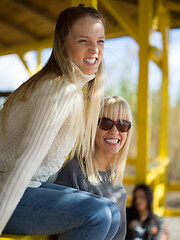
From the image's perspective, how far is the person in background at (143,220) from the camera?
3.21 metres

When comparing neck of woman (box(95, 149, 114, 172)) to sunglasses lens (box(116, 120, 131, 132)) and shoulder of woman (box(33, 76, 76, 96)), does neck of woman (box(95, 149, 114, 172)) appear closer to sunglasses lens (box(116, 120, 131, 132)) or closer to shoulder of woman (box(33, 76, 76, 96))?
sunglasses lens (box(116, 120, 131, 132))

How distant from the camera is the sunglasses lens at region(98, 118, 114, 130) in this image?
5.62ft

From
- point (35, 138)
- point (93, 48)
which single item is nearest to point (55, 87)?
point (35, 138)

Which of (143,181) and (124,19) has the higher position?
(124,19)

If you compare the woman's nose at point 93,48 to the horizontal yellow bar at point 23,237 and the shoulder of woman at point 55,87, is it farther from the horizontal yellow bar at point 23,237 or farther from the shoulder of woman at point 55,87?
the horizontal yellow bar at point 23,237

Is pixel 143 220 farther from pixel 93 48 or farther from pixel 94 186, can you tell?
pixel 93 48

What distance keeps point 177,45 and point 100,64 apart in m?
12.7

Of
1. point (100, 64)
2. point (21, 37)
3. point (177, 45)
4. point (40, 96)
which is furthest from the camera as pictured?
point (177, 45)

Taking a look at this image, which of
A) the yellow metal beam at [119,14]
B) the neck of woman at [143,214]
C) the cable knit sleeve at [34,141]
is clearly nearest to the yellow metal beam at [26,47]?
the yellow metal beam at [119,14]

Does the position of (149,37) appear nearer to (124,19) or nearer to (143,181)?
(124,19)

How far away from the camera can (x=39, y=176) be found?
4.35 feet

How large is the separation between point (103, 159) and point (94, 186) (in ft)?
0.62

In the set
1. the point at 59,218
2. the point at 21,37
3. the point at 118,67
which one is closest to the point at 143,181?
the point at 59,218

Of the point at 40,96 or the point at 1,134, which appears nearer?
the point at 40,96
